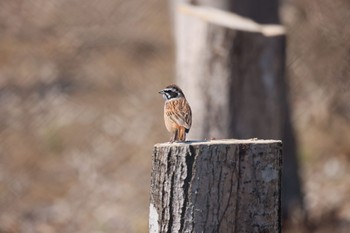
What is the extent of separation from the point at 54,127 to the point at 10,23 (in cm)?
204

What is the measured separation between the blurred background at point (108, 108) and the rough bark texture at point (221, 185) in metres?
5.20

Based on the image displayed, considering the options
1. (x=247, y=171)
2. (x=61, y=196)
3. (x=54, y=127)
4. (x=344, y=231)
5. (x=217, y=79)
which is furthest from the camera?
(x=54, y=127)

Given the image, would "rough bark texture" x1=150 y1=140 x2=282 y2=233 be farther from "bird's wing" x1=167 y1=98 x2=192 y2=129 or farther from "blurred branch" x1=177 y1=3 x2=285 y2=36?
"blurred branch" x1=177 y1=3 x2=285 y2=36

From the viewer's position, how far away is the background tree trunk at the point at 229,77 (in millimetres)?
6125

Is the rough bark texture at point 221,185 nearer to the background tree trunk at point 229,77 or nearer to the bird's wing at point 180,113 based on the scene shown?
the bird's wing at point 180,113

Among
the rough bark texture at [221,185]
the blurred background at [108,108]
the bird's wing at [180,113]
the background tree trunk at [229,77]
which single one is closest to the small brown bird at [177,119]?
the bird's wing at [180,113]

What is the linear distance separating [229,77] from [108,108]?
449 cm

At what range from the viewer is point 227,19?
6207 millimetres

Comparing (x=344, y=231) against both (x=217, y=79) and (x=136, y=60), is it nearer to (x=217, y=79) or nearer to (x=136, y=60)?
(x=217, y=79)

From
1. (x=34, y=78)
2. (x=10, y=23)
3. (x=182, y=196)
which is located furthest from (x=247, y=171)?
(x=10, y=23)

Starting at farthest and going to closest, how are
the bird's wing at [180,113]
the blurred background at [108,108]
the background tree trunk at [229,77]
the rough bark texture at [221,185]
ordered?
the blurred background at [108,108] < the background tree trunk at [229,77] < the bird's wing at [180,113] < the rough bark texture at [221,185]

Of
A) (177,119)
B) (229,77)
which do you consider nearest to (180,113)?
(177,119)

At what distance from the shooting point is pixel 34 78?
10672 mm

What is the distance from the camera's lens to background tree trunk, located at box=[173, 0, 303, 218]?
6125 millimetres
